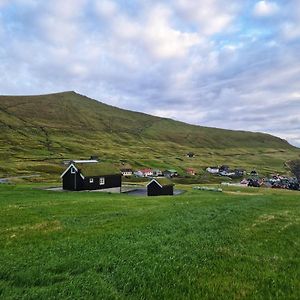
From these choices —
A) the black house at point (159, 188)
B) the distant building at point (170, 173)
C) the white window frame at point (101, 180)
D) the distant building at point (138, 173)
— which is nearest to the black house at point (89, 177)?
the white window frame at point (101, 180)

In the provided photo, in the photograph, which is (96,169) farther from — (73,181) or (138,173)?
(138,173)

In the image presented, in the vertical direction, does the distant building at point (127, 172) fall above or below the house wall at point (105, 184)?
above

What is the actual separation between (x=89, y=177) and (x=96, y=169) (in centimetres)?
405

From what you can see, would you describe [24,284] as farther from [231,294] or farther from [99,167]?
[99,167]

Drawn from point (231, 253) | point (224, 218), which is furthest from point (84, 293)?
point (224, 218)

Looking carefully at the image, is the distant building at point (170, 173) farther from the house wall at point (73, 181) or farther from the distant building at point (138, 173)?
the house wall at point (73, 181)

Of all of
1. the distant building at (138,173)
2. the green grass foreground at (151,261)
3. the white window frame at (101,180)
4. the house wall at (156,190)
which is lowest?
the house wall at (156,190)

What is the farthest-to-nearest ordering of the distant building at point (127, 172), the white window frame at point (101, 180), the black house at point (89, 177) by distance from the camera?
1. the distant building at point (127, 172)
2. the white window frame at point (101, 180)
3. the black house at point (89, 177)

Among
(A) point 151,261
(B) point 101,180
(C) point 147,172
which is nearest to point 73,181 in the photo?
(B) point 101,180

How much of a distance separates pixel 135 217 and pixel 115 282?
14.6 meters

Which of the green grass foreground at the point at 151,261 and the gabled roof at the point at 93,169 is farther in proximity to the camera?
the gabled roof at the point at 93,169

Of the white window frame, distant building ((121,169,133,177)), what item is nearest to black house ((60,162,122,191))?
the white window frame

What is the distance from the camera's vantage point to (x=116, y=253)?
1327 centimetres

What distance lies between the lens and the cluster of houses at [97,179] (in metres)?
86.3
